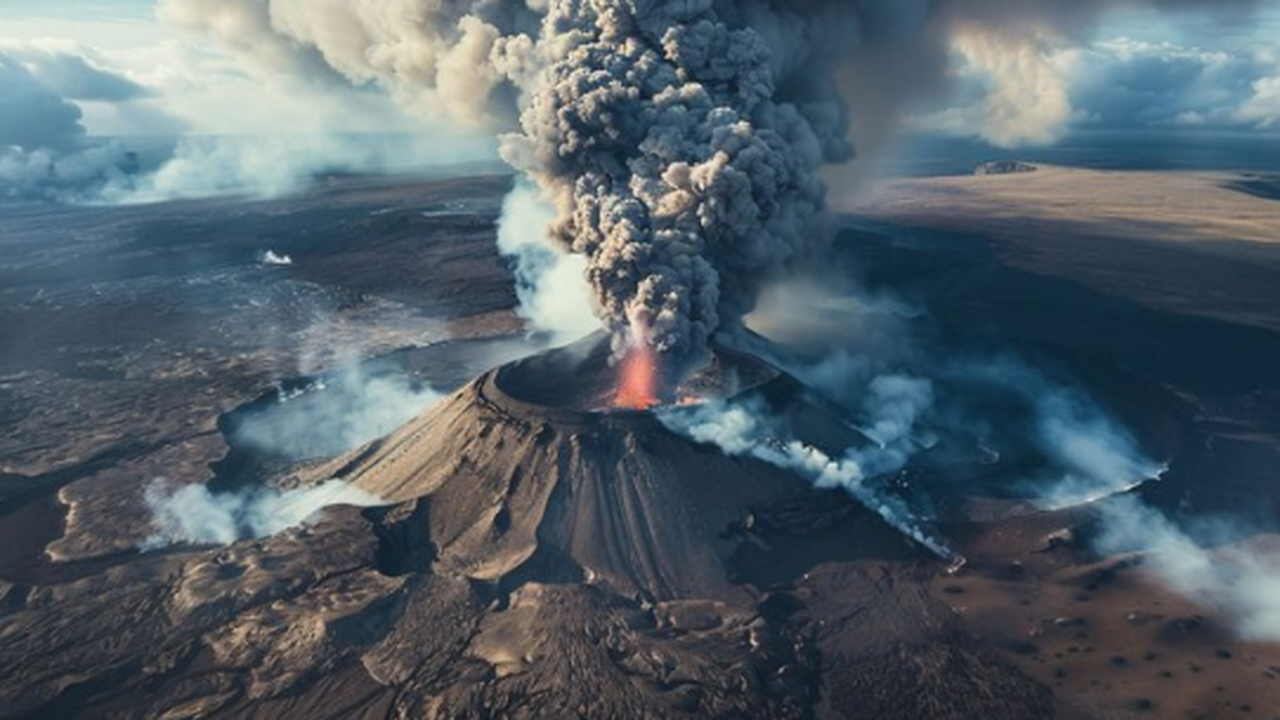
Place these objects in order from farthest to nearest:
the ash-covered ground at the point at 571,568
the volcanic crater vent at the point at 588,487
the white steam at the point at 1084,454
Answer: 1. the white steam at the point at 1084,454
2. the volcanic crater vent at the point at 588,487
3. the ash-covered ground at the point at 571,568

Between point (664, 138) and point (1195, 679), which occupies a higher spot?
point (664, 138)

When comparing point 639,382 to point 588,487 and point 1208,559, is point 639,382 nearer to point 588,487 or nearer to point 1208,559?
point 588,487

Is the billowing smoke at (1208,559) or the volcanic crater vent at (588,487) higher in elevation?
the volcanic crater vent at (588,487)

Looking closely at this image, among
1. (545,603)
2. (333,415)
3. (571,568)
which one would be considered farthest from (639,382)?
(333,415)

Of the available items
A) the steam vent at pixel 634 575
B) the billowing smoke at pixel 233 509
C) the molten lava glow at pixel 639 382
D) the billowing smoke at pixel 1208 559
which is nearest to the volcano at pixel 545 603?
the steam vent at pixel 634 575

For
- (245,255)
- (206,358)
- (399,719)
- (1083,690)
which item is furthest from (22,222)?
(1083,690)

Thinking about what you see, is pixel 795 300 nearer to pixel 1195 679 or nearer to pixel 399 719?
pixel 1195 679

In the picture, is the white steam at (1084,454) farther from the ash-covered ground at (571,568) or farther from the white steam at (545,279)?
the white steam at (545,279)
